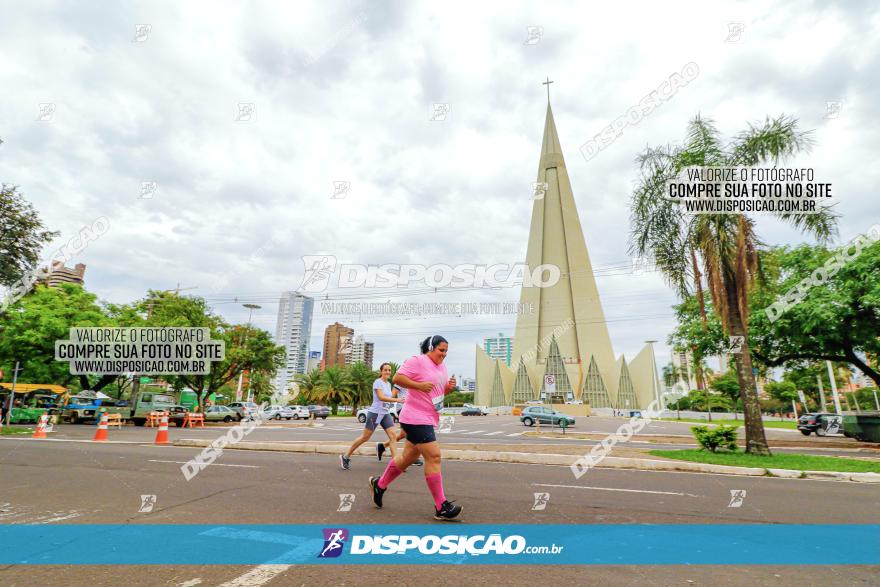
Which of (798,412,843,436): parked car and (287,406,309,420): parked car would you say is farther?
(287,406,309,420): parked car

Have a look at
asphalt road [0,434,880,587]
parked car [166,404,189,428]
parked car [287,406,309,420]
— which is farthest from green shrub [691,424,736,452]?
Answer: parked car [287,406,309,420]

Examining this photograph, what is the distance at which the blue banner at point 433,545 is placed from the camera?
353 cm

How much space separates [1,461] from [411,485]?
880cm

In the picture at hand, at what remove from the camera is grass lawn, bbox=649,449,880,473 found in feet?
31.8

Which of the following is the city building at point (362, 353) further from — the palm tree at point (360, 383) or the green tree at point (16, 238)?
the green tree at point (16, 238)

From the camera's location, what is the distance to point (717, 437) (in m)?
12.3

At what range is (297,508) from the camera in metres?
5.08

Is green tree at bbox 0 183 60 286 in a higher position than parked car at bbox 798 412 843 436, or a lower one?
higher

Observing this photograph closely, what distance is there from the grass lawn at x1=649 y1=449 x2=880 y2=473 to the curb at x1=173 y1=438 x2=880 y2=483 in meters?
0.46
